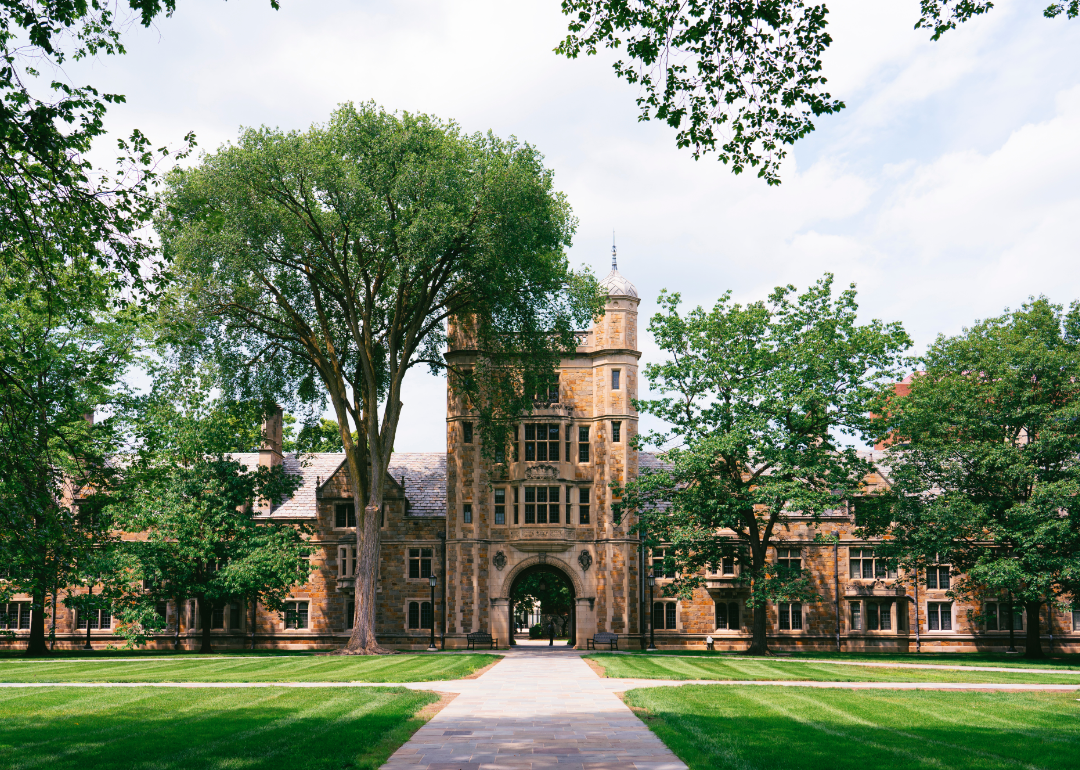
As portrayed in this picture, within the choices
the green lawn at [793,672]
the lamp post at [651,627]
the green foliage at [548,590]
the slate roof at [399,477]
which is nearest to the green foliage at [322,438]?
the slate roof at [399,477]

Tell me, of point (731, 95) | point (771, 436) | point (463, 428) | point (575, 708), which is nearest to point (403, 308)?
point (463, 428)

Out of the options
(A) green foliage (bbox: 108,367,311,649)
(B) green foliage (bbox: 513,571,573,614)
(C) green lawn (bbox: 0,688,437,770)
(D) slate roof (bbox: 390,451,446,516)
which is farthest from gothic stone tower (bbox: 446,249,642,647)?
(C) green lawn (bbox: 0,688,437,770)

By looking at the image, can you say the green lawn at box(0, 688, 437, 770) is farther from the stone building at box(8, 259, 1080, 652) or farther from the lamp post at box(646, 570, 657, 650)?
the lamp post at box(646, 570, 657, 650)

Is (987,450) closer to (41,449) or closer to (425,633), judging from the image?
(425,633)

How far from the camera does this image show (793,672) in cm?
2539

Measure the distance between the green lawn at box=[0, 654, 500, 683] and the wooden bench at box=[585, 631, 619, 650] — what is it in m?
8.88

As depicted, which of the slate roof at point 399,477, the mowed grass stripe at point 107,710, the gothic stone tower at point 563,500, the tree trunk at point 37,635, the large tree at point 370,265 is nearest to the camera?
the mowed grass stripe at point 107,710

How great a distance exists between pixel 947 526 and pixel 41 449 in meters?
32.2

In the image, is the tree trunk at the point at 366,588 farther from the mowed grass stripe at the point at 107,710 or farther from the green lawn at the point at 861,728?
the green lawn at the point at 861,728

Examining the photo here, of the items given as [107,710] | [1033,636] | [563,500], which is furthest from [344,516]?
[1033,636]

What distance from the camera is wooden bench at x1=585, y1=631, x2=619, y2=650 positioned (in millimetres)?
39938

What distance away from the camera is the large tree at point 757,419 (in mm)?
34562

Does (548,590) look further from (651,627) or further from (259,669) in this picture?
(259,669)

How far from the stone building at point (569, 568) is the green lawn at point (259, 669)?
9.60 meters
